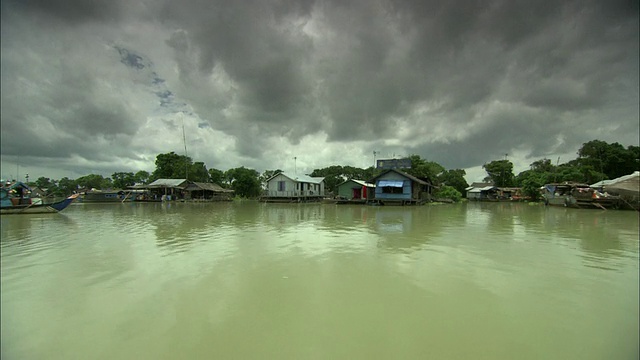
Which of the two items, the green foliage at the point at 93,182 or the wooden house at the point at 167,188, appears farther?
the green foliage at the point at 93,182

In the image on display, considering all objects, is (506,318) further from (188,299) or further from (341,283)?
(188,299)

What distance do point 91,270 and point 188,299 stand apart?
3383 mm

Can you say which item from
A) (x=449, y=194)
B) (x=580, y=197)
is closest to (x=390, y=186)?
(x=580, y=197)

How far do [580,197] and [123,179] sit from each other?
2719 inches

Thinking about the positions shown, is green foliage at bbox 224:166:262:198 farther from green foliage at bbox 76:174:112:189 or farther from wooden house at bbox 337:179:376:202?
green foliage at bbox 76:174:112:189

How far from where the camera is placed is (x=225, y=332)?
341 cm

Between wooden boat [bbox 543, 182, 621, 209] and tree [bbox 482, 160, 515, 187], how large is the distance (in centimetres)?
2568

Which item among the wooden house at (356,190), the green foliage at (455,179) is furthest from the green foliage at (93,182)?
the green foliage at (455,179)

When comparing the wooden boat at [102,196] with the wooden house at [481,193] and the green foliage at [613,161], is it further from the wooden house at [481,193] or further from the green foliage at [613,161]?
the green foliage at [613,161]

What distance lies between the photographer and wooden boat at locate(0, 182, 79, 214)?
18.2 metres

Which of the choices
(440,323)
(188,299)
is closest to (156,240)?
(188,299)

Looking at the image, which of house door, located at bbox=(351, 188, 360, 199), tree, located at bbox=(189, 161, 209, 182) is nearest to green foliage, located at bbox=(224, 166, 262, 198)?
tree, located at bbox=(189, 161, 209, 182)

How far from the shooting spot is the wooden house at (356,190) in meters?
35.1

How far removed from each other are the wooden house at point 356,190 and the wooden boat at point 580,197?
62.9ft
